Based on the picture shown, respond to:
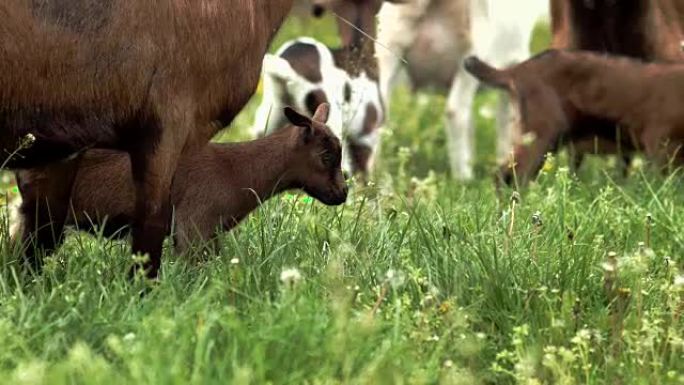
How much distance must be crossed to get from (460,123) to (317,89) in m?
1.95

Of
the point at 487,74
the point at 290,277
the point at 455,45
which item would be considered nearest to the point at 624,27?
the point at 487,74

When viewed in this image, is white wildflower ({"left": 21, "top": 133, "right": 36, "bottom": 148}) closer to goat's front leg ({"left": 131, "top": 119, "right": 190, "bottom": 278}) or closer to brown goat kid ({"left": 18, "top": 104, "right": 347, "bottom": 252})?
goat's front leg ({"left": 131, "top": 119, "right": 190, "bottom": 278})

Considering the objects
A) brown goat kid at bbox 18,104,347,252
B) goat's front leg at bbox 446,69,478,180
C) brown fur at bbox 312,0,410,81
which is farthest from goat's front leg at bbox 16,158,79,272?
goat's front leg at bbox 446,69,478,180

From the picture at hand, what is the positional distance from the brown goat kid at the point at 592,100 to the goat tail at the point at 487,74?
1cm

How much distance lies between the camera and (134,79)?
5.39 metres

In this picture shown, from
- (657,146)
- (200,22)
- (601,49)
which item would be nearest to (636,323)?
(200,22)

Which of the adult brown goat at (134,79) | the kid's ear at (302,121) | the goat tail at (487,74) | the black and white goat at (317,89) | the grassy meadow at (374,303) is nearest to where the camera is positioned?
the grassy meadow at (374,303)

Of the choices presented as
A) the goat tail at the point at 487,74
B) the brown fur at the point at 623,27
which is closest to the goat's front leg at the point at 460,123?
the brown fur at the point at 623,27

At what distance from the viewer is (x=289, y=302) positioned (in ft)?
16.3

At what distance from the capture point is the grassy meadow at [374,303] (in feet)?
15.6

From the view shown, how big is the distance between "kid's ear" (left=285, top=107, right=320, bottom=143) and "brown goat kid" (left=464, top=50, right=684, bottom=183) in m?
2.33

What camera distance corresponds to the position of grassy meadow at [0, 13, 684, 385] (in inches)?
187

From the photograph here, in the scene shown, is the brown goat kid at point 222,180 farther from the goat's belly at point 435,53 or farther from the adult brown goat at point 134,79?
the goat's belly at point 435,53

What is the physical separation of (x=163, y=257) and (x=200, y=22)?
0.96m
